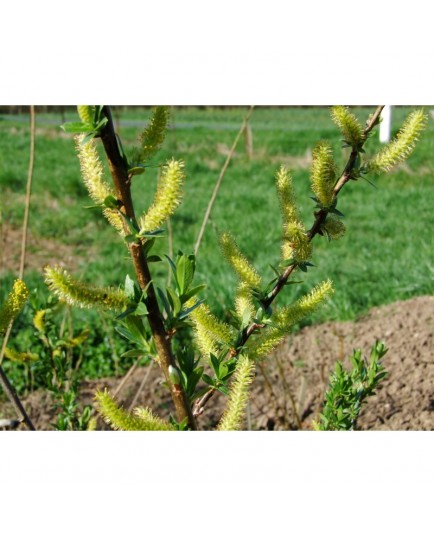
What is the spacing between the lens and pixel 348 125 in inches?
26.7

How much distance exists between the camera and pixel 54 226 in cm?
468

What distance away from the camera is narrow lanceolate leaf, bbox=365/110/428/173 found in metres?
0.68

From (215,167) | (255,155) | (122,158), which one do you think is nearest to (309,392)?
(122,158)

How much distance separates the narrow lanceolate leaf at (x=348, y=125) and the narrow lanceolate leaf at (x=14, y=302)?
367 millimetres

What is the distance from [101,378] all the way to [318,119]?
6.08 meters

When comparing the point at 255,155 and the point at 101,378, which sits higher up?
the point at 255,155

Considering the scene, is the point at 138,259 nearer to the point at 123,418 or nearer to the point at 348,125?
the point at 123,418

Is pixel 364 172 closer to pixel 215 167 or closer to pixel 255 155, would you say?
pixel 215 167

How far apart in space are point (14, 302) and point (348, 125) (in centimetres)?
40

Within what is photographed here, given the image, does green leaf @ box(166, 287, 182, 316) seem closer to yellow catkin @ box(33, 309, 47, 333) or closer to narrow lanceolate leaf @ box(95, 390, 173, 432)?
narrow lanceolate leaf @ box(95, 390, 173, 432)

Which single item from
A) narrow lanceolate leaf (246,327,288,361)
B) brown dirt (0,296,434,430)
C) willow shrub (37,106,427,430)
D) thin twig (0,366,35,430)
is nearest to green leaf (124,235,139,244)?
willow shrub (37,106,427,430)

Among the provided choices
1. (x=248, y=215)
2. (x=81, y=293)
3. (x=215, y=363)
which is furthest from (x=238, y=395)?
(x=248, y=215)

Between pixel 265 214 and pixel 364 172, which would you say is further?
pixel 265 214

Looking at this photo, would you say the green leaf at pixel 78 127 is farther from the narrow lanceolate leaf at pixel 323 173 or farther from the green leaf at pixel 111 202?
the narrow lanceolate leaf at pixel 323 173
